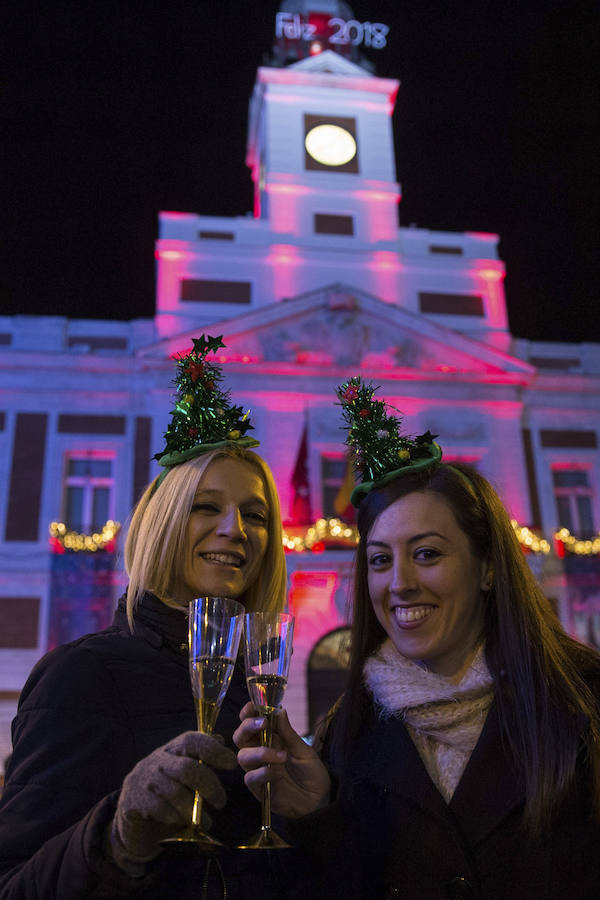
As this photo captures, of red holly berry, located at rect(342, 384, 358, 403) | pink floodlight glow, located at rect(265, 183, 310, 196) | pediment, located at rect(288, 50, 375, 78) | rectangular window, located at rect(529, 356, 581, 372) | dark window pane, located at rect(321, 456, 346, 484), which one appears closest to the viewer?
red holly berry, located at rect(342, 384, 358, 403)

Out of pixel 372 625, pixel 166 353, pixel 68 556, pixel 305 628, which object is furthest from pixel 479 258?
pixel 372 625

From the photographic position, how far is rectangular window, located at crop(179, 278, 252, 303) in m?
18.1

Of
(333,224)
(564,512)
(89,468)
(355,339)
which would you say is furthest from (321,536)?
(333,224)

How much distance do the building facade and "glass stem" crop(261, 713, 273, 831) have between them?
11.7m

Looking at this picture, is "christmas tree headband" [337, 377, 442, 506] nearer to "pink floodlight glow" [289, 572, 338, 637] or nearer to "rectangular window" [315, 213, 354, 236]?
"pink floodlight glow" [289, 572, 338, 637]

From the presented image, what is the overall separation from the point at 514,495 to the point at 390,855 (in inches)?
565

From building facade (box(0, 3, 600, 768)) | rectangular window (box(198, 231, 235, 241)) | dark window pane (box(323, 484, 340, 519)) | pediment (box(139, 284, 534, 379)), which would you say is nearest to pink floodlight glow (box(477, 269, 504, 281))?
building facade (box(0, 3, 600, 768))

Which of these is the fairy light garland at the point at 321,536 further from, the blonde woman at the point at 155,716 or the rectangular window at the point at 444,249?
the blonde woman at the point at 155,716

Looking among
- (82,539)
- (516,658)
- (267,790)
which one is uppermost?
(82,539)

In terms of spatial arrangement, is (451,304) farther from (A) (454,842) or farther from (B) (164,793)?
(B) (164,793)

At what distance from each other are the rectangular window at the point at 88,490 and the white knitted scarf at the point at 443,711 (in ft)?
43.9

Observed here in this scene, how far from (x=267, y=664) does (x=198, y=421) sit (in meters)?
1.28

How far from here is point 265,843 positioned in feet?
6.57

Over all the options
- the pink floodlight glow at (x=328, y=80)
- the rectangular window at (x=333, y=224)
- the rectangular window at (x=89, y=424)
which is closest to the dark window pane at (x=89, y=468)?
the rectangular window at (x=89, y=424)
